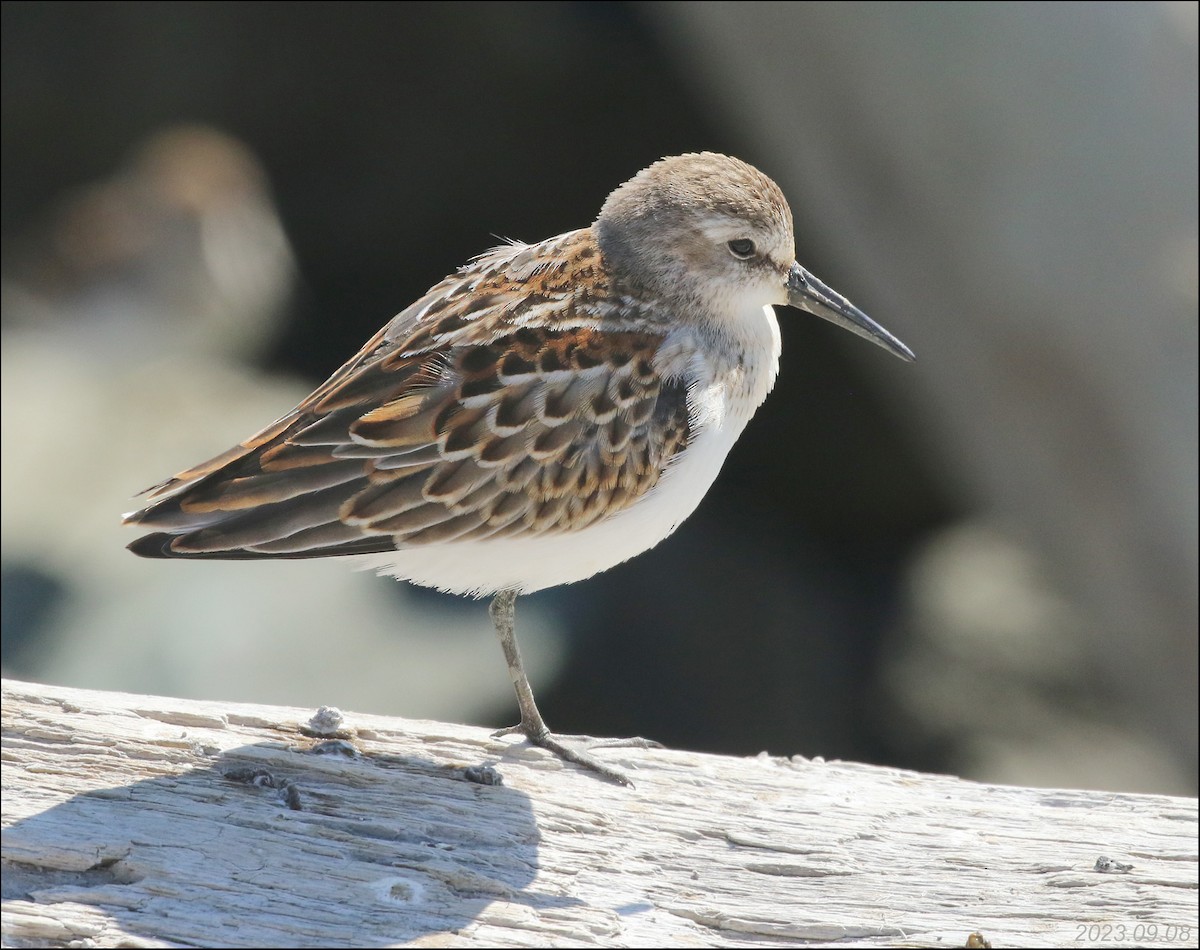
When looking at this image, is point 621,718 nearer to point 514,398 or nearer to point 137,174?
point 514,398

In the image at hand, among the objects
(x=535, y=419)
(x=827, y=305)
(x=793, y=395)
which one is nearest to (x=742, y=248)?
(x=827, y=305)

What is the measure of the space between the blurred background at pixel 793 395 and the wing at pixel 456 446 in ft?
11.1

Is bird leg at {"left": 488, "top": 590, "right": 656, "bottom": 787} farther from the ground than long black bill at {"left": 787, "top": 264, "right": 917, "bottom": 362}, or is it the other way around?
long black bill at {"left": 787, "top": 264, "right": 917, "bottom": 362}

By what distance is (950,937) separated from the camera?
4730 mm

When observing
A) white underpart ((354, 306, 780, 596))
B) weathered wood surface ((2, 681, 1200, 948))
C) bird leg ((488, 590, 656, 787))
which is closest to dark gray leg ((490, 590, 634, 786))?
bird leg ((488, 590, 656, 787))

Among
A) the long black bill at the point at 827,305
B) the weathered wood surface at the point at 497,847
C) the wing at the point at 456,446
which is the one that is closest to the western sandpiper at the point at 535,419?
the wing at the point at 456,446

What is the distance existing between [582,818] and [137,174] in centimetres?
782

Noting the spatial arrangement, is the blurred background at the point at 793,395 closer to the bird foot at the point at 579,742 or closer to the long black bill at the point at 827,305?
the bird foot at the point at 579,742

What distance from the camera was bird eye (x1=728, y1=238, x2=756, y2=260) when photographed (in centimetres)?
573

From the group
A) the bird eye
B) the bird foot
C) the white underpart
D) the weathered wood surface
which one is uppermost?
the bird eye

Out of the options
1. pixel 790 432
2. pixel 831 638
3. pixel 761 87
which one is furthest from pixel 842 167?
pixel 831 638

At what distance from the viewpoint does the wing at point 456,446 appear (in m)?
4.88

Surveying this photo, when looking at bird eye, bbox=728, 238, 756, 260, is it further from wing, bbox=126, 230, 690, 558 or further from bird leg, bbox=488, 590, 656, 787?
bird leg, bbox=488, 590, 656, 787

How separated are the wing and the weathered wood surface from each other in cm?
81
